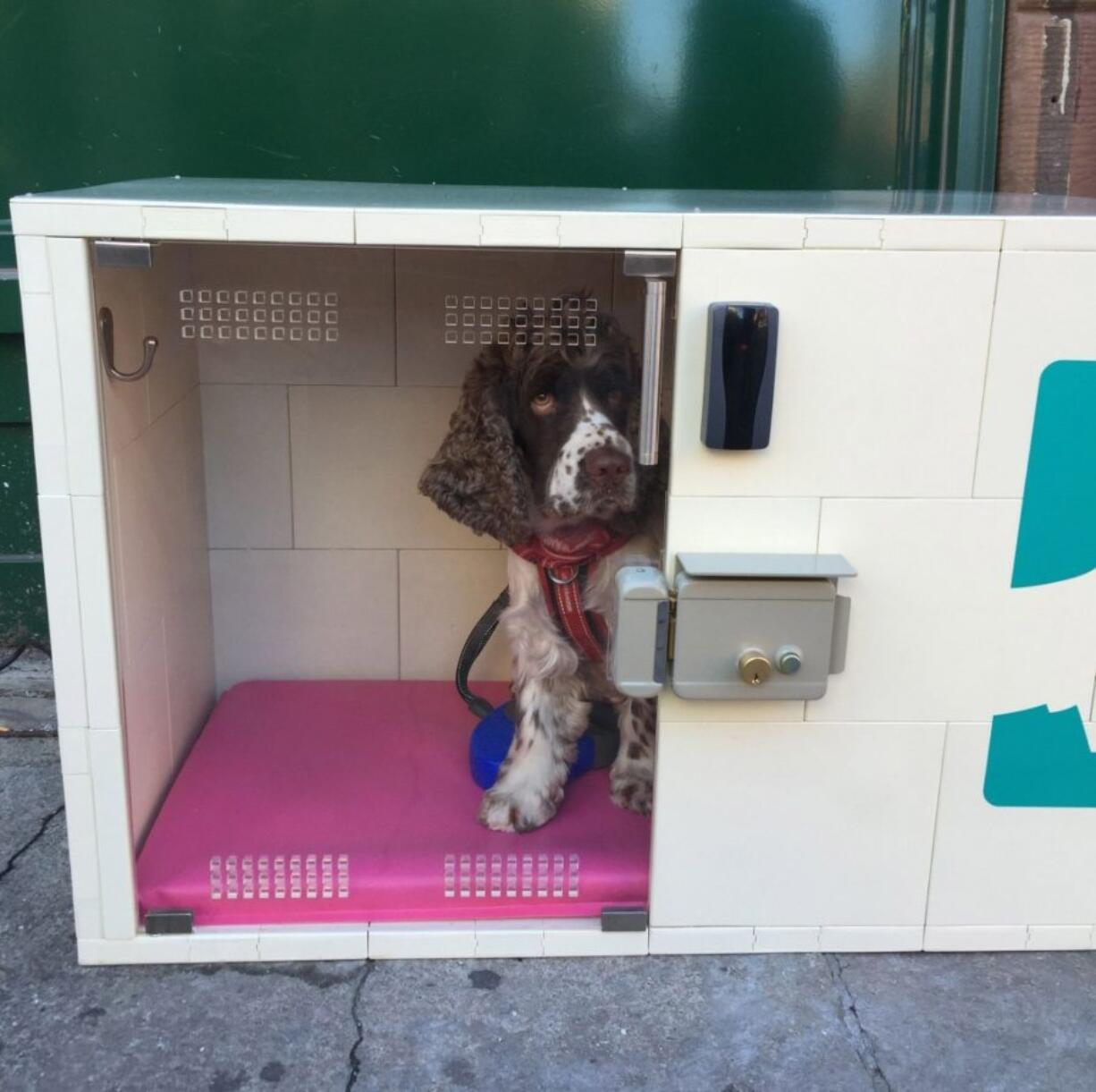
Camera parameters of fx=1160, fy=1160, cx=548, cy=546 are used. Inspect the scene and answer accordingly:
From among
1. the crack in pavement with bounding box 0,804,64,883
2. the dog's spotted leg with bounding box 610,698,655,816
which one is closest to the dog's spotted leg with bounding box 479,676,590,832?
the dog's spotted leg with bounding box 610,698,655,816

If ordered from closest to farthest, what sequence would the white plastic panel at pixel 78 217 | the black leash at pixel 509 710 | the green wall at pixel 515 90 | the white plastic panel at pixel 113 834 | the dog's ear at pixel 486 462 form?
the white plastic panel at pixel 78 217, the white plastic panel at pixel 113 834, the dog's ear at pixel 486 462, the black leash at pixel 509 710, the green wall at pixel 515 90

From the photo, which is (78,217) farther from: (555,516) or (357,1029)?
(357,1029)

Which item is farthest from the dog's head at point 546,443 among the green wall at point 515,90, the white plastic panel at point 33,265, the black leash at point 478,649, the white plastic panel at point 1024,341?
the green wall at point 515,90

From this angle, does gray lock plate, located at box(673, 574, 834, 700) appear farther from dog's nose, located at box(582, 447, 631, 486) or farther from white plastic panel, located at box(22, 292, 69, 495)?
white plastic panel, located at box(22, 292, 69, 495)

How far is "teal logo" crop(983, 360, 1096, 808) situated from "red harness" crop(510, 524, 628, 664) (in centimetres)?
87

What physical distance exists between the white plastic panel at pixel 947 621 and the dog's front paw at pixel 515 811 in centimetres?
74

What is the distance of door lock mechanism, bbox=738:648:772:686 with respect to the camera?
2084 millimetres

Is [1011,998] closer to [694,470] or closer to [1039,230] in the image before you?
[694,470]

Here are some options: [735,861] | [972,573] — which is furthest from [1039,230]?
[735,861]

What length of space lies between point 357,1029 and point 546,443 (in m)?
1.23

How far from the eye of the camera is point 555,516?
8.41 feet

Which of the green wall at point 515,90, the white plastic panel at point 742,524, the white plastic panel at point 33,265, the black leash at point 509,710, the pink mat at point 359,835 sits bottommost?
the pink mat at point 359,835

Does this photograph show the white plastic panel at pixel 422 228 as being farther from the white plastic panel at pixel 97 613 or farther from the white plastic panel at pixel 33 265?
the white plastic panel at pixel 97 613

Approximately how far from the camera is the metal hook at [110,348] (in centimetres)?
213
